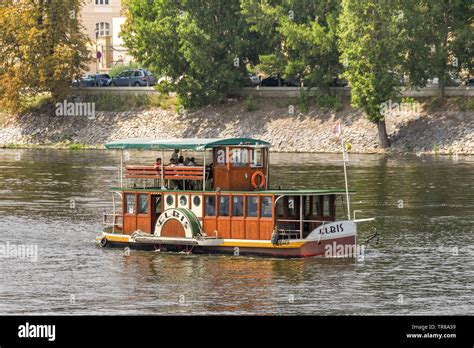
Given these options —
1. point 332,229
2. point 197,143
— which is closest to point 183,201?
point 197,143

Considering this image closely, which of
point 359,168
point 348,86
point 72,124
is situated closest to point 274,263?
point 359,168

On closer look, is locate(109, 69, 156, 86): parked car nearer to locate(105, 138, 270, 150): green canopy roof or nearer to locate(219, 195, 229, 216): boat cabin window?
locate(105, 138, 270, 150): green canopy roof

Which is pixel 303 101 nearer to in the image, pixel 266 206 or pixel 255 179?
pixel 255 179

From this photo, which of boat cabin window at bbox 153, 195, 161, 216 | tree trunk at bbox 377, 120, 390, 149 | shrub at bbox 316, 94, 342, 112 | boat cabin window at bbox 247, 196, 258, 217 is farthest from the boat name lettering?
shrub at bbox 316, 94, 342, 112

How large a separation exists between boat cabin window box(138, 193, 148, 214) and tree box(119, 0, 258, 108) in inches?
2576

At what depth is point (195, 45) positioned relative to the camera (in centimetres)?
12900

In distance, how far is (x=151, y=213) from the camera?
6331 cm

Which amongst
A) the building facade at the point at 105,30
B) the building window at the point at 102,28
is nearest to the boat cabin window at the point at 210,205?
the building facade at the point at 105,30

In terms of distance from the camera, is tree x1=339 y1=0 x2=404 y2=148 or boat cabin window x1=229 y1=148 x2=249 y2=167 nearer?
boat cabin window x1=229 y1=148 x2=249 y2=167

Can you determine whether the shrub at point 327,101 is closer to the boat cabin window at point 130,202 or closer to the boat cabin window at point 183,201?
the boat cabin window at point 130,202

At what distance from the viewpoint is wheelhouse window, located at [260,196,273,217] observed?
60031 millimetres
